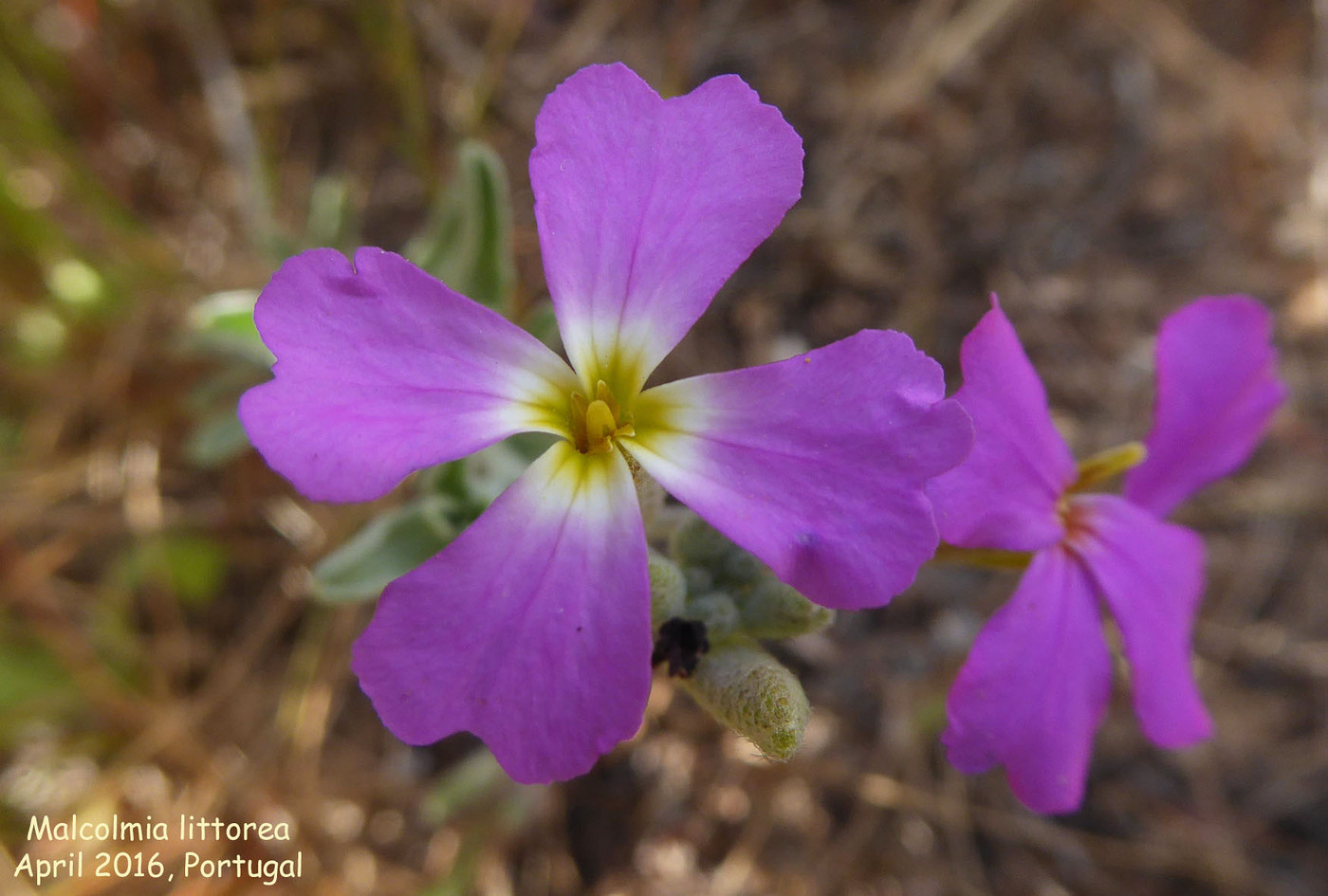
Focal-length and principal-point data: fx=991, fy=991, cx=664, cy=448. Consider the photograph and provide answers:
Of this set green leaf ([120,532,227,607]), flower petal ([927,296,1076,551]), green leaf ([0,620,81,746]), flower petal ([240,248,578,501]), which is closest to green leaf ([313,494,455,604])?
flower petal ([240,248,578,501])

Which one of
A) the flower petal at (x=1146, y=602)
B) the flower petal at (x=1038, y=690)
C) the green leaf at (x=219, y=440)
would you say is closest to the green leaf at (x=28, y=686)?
the green leaf at (x=219, y=440)

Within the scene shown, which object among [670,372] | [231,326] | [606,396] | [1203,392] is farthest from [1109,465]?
[231,326]

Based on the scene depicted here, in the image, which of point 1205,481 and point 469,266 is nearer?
point 1205,481

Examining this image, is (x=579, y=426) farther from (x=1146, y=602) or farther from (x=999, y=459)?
(x=1146, y=602)

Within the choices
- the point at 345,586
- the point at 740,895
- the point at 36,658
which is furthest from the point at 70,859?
the point at 740,895

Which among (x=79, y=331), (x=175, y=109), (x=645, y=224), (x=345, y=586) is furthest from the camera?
(x=175, y=109)

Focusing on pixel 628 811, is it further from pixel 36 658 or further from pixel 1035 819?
pixel 36 658
